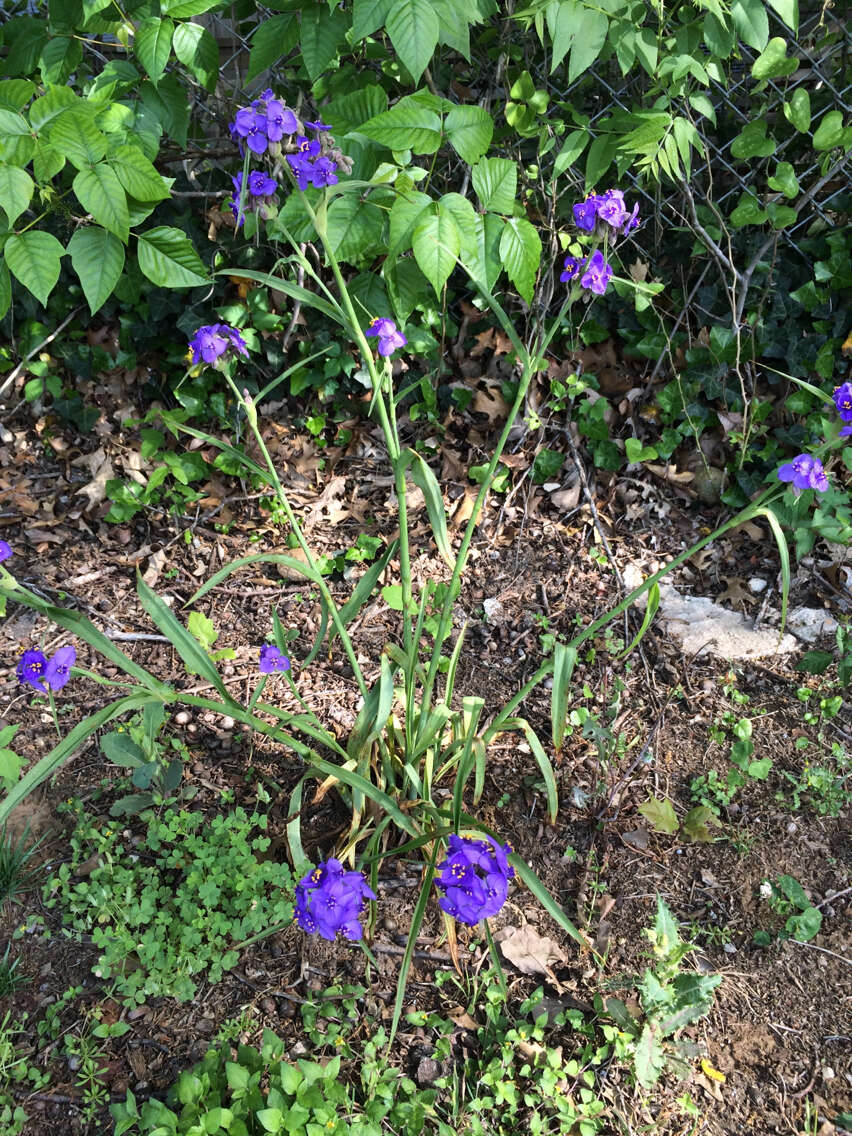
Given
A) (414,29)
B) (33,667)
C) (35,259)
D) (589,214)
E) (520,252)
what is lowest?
(33,667)

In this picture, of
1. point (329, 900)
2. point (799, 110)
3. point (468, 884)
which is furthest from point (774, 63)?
point (329, 900)

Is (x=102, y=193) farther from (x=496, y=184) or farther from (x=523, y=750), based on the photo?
(x=523, y=750)

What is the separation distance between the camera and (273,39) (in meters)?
1.90

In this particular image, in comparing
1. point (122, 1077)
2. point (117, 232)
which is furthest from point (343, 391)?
point (122, 1077)

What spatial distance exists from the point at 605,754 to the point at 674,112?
180 cm

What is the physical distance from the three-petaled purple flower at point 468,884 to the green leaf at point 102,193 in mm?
1371

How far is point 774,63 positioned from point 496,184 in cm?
105

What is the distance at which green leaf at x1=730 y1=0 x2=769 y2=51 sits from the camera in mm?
1676

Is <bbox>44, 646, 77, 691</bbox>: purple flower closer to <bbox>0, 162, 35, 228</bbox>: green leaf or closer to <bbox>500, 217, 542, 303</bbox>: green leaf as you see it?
<bbox>0, 162, 35, 228</bbox>: green leaf

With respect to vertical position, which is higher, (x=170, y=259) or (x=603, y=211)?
(x=603, y=211)

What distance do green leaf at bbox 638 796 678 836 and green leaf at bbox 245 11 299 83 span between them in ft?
6.19

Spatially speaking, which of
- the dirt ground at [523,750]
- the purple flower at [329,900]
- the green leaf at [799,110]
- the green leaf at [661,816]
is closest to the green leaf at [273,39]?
the dirt ground at [523,750]

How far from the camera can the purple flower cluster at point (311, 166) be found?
127 centimetres

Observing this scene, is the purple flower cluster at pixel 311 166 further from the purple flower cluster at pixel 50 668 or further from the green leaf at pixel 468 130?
the purple flower cluster at pixel 50 668
